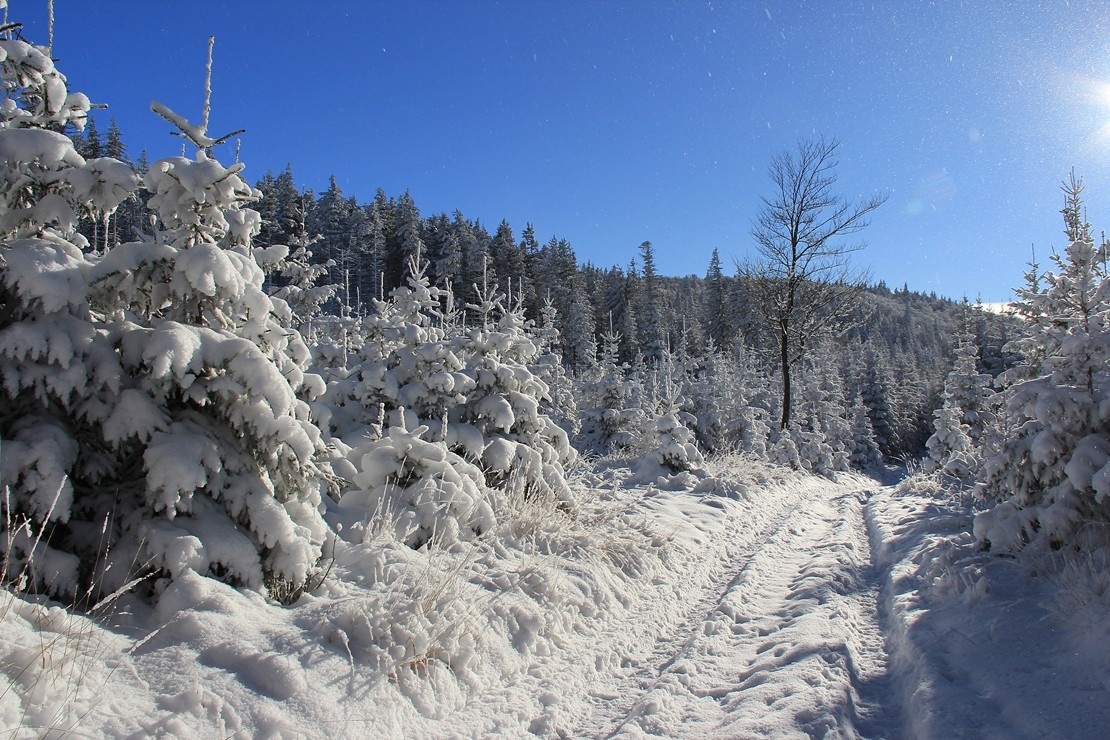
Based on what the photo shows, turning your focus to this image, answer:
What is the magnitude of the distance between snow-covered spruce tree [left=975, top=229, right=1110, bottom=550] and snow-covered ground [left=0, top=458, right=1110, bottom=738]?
38cm

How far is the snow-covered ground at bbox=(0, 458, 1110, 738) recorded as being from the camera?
262cm

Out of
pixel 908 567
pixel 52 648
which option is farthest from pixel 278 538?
pixel 908 567

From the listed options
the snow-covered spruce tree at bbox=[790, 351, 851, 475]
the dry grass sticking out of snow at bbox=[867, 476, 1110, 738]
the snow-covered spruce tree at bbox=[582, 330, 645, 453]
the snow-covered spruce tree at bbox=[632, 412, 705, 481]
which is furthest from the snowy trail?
the snow-covered spruce tree at bbox=[790, 351, 851, 475]

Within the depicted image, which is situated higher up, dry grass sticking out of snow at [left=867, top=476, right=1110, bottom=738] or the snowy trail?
dry grass sticking out of snow at [left=867, top=476, right=1110, bottom=738]

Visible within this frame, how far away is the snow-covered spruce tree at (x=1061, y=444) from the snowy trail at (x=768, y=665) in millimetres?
1576

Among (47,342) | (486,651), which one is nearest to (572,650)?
(486,651)

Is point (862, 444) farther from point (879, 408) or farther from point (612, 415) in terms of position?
point (612, 415)

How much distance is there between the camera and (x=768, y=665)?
4207mm

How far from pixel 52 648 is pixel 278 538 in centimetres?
127

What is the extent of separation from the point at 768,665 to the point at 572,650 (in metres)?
1.49

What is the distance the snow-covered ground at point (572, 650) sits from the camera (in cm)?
262

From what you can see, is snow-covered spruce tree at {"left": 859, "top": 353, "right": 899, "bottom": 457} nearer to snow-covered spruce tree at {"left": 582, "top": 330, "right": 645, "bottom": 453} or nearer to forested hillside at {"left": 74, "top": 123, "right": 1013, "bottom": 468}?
forested hillside at {"left": 74, "top": 123, "right": 1013, "bottom": 468}

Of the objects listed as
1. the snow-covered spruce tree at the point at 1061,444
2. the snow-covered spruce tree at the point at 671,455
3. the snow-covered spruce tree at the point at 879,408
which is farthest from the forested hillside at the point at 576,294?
the snow-covered spruce tree at the point at 1061,444

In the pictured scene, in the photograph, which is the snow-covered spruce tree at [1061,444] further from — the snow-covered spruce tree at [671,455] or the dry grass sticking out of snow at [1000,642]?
the snow-covered spruce tree at [671,455]
